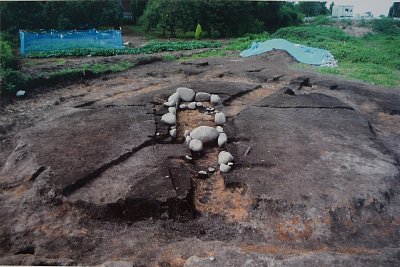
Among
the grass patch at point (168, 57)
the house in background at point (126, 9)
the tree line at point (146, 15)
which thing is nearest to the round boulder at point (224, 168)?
the tree line at point (146, 15)

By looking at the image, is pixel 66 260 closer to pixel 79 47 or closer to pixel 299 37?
pixel 79 47

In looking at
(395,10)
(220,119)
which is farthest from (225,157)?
(395,10)

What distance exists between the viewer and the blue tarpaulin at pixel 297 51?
11.3m

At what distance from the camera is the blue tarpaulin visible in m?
11.3

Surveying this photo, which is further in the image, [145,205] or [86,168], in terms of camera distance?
[86,168]

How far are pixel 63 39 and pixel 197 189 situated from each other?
28.9ft

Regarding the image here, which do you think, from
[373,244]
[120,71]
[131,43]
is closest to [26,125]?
[120,71]

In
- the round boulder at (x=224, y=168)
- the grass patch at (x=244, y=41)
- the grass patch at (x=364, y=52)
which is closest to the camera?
the round boulder at (x=224, y=168)

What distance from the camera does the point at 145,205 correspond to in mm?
3848

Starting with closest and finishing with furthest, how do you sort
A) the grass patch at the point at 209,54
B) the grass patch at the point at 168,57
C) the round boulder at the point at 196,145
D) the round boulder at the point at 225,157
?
the round boulder at the point at 225,157, the round boulder at the point at 196,145, the grass patch at the point at 168,57, the grass patch at the point at 209,54

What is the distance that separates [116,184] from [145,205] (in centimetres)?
53

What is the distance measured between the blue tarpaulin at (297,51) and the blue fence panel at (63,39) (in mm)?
4685

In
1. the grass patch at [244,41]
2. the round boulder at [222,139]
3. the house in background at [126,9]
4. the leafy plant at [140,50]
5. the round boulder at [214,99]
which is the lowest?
the round boulder at [222,139]

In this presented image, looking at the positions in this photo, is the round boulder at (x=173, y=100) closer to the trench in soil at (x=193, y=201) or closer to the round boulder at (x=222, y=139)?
the trench in soil at (x=193, y=201)
